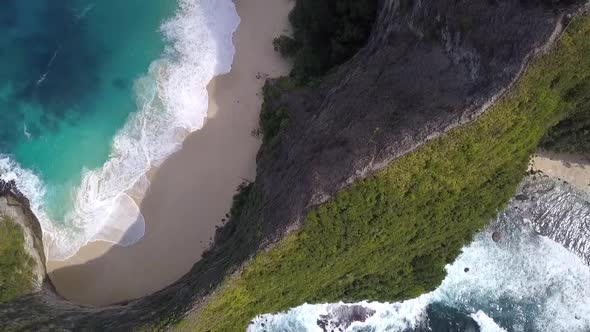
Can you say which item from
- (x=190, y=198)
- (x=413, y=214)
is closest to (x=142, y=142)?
(x=190, y=198)

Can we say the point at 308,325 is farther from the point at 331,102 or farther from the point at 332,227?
the point at 331,102

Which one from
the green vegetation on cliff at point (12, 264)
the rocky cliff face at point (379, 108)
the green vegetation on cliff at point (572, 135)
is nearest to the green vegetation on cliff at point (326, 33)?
the rocky cliff face at point (379, 108)

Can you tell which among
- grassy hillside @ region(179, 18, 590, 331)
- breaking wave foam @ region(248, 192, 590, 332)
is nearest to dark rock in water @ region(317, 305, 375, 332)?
breaking wave foam @ region(248, 192, 590, 332)

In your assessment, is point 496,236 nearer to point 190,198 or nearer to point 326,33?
point 326,33

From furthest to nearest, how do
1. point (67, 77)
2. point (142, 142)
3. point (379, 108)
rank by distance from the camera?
point (67, 77), point (142, 142), point (379, 108)

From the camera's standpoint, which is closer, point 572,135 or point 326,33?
point 572,135

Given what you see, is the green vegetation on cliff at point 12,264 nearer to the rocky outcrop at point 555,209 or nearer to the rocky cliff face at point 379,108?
the rocky cliff face at point 379,108

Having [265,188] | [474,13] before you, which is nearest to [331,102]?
[265,188]
